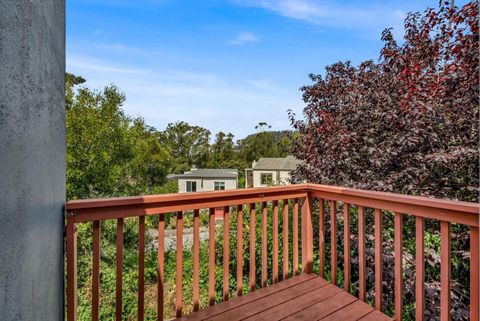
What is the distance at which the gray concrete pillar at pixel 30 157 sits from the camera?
83 cm

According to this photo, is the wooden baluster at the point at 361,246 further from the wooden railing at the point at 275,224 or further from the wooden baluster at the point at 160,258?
the wooden baluster at the point at 160,258

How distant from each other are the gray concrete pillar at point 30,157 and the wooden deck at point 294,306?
117cm

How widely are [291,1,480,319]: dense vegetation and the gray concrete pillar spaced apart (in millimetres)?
3371

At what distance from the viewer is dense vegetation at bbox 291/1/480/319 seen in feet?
10.7

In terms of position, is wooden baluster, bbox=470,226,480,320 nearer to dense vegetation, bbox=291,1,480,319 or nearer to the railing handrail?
the railing handrail

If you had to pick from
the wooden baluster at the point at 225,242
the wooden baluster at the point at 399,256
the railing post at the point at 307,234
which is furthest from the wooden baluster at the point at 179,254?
the wooden baluster at the point at 399,256

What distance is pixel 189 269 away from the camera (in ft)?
22.6

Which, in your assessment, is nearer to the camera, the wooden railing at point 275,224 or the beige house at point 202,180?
the wooden railing at point 275,224

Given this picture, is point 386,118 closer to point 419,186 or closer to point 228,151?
point 419,186

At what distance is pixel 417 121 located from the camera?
359cm

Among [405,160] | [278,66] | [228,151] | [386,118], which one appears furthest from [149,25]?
[228,151]

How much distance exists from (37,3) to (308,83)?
19.5ft

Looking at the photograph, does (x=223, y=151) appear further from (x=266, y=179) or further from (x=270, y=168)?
(x=266, y=179)

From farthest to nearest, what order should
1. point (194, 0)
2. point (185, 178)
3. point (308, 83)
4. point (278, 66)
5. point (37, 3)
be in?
point (185, 178) → point (278, 66) → point (308, 83) → point (194, 0) → point (37, 3)
